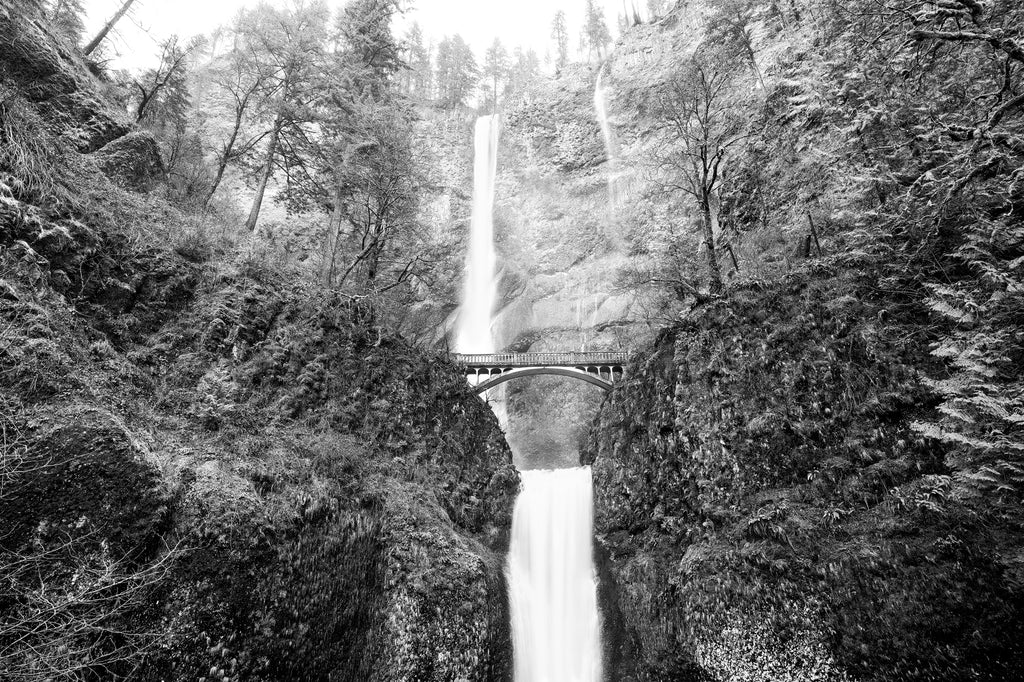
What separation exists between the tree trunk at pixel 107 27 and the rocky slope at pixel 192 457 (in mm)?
2845

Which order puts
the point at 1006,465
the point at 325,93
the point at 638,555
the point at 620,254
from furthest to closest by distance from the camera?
the point at 620,254 < the point at 325,93 < the point at 638,555 < the point at 1006,465

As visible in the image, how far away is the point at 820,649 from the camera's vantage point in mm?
6598

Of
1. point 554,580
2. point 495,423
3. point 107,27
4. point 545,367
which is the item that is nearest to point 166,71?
point 107,27

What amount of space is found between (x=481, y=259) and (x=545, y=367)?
13.1 metres

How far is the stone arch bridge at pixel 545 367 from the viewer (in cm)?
2147

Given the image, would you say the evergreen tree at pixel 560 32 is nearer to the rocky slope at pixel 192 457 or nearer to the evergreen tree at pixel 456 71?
the evergreen tree at pixel 456 71

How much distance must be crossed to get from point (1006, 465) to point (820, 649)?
3.53 metres

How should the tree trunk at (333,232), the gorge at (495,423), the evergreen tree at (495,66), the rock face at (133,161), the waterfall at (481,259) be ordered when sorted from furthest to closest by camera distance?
the evergreen tree at (495,66) < the waterfall at (481,259) < the tree trunk at (333,232) < the rock face at (133,161) < the gorge at (495,423)

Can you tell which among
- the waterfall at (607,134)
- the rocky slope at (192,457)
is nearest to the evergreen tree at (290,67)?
the rocky slope at (192,457)

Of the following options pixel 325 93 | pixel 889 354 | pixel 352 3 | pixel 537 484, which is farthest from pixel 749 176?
pixel 352 3

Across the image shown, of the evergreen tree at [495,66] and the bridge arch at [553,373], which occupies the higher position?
the evergreen tree at [495,66]

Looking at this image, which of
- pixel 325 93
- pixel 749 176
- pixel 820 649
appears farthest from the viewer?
pixel 749 176

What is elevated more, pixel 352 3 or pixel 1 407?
pixel 352 3

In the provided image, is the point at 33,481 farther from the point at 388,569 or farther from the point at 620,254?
the point at 620,254
